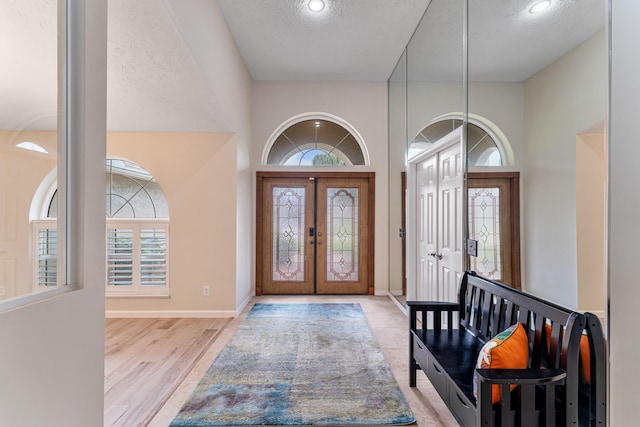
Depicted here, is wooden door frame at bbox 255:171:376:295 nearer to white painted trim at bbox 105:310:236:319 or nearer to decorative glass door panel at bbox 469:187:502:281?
white painted trim at bbox 105:310:236:319

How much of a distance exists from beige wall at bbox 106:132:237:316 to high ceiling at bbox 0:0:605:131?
0.24 metres

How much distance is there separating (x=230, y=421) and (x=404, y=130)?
3545 millimetres

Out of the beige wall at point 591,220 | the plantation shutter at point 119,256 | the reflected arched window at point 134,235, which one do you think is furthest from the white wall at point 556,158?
the plantation shutter at point 119,256

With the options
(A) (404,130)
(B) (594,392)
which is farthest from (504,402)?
(A) (404,130)

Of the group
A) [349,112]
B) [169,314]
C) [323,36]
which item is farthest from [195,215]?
[349,112]

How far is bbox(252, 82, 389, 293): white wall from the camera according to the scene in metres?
4.82

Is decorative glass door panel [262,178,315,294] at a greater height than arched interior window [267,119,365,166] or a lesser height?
lesser

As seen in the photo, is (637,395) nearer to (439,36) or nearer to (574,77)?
(574,77)

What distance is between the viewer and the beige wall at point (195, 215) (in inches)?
150

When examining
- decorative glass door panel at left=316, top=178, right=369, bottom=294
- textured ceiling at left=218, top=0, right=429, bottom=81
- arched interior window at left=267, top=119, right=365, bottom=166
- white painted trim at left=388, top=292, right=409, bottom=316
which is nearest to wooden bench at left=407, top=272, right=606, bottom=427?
white painted trim at left=388, top=292, right=409, bottom=316

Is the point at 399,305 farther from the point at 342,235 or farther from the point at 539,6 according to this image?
the point at 539,6

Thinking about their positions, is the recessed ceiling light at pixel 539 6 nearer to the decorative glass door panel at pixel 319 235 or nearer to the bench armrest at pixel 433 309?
the bench armrest at pixel 433 309

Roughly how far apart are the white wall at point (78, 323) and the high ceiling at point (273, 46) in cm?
11

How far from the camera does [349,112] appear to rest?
485 cm
